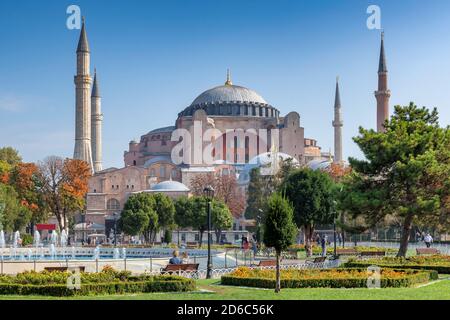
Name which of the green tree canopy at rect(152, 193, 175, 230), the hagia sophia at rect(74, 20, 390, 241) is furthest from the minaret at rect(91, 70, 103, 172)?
the green tree canopy at rect(152, 193, 175, 230)

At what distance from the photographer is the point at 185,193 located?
70875 mm

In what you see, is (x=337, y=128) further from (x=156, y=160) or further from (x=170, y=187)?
(x=170, y=187)

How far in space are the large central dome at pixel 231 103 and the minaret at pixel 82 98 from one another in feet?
59.4

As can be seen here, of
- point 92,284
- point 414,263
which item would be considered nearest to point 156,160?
point 414,263

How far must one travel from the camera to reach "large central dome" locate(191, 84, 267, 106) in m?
91.2

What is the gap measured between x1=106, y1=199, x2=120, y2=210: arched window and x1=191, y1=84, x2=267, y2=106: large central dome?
1961 cm

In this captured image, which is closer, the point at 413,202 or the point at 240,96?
the point at 413,202

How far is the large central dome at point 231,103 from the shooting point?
295 ft

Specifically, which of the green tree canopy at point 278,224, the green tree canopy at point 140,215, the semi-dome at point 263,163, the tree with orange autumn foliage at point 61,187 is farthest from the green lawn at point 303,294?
the semi-dome at point 263,163
